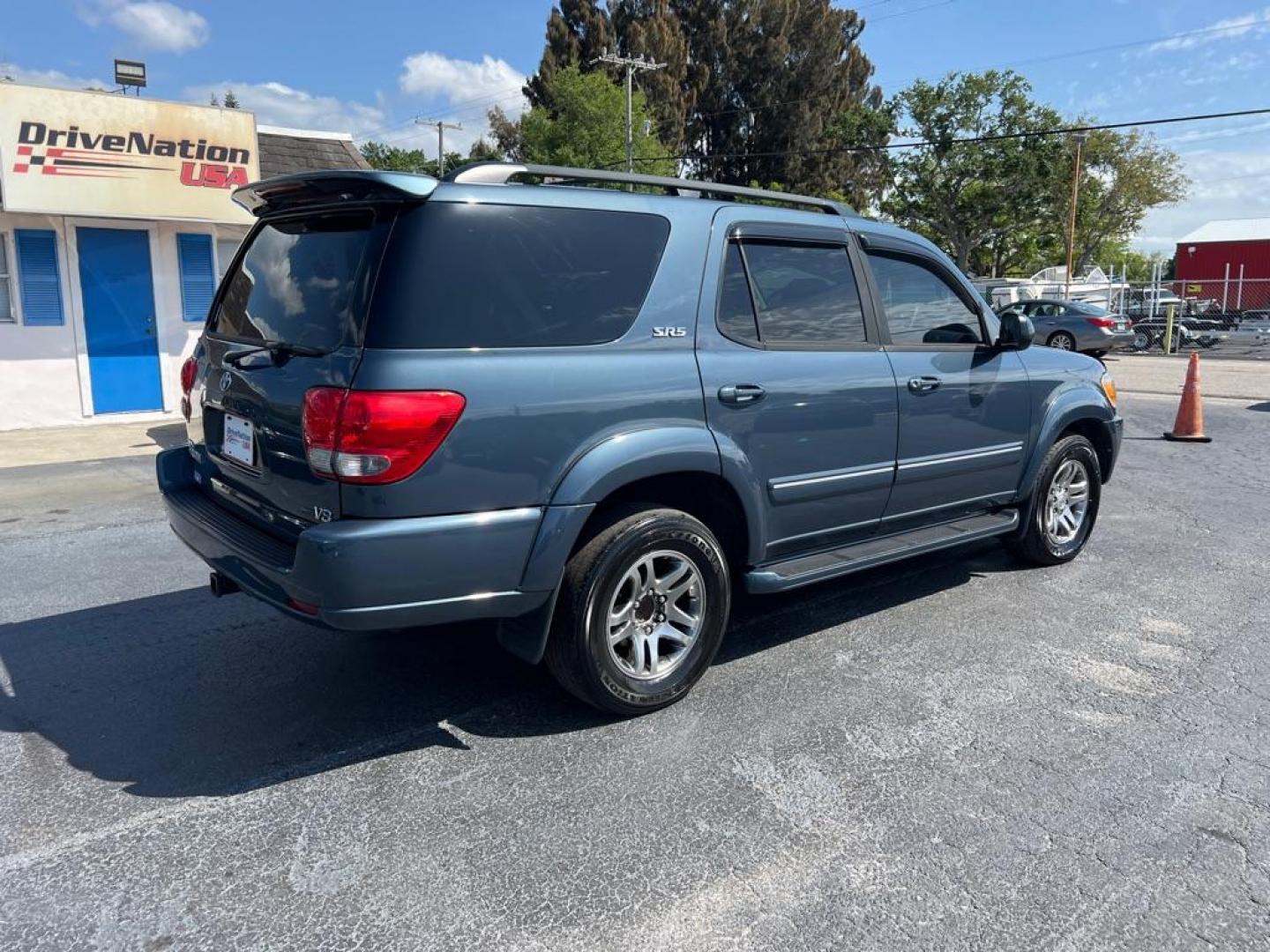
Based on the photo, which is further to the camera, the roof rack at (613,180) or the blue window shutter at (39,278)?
the blue window shutter at (39,278)

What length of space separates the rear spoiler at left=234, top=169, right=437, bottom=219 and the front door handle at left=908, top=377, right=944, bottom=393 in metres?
2.40

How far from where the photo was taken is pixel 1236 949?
236cm

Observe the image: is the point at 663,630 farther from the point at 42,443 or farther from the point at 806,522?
the point at 42,443

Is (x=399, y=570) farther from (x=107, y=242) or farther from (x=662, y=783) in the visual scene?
(x=107, y=242)

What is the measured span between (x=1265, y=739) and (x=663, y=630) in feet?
7.35

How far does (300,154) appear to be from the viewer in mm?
13109

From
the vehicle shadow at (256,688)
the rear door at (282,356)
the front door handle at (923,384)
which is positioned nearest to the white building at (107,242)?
the vehicle shadow at (256,688)

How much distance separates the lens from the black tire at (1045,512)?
5.36 metres

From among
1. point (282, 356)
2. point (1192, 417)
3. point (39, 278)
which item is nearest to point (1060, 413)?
point (282, 356)

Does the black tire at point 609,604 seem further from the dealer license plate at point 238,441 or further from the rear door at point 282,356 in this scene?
the dealer license plate at point 238,441

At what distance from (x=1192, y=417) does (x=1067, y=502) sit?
6.16 metres

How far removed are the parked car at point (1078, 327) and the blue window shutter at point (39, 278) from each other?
20595 millimetres

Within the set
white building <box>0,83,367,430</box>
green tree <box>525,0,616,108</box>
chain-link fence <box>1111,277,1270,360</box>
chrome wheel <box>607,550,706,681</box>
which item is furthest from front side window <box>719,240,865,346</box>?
green tree <box>525,0,616,108</box>

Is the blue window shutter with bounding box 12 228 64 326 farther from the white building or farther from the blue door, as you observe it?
the blue door
